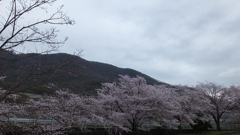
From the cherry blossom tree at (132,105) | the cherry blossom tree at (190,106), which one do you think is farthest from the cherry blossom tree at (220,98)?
the cherry blossom tree at (132,105)

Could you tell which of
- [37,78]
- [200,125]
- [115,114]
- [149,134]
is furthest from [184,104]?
[37,78]

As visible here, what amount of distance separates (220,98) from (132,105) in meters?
28.0

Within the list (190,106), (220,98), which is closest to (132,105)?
(190,106)

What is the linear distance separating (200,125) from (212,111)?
9.25 metres

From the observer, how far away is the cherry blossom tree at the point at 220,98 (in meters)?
42.3

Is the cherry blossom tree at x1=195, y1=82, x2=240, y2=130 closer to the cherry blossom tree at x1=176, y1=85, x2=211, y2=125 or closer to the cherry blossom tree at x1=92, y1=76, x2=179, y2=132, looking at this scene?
the cherry blossom tree at x1=176, y1=85, x2=211, y2=125

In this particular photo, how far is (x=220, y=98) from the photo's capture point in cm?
4344

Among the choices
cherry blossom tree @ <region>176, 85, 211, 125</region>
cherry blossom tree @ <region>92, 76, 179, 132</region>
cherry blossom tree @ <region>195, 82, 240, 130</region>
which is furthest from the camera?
cherry blossom tree @ <region>195, 82, 240, 130</region>

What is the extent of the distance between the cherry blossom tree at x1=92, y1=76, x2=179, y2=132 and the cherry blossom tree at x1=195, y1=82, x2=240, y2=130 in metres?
21.5

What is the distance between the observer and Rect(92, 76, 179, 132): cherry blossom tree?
68.1ft

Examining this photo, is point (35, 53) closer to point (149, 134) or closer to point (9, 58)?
point (9, 58)

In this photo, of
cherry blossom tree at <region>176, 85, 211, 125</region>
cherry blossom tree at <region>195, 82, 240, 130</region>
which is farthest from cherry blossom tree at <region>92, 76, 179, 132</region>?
cherry blossom tree at <region>195, 82, 240, 130</region>

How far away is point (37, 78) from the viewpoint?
6500 mm

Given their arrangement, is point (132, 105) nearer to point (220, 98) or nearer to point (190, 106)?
point (190, 106)
